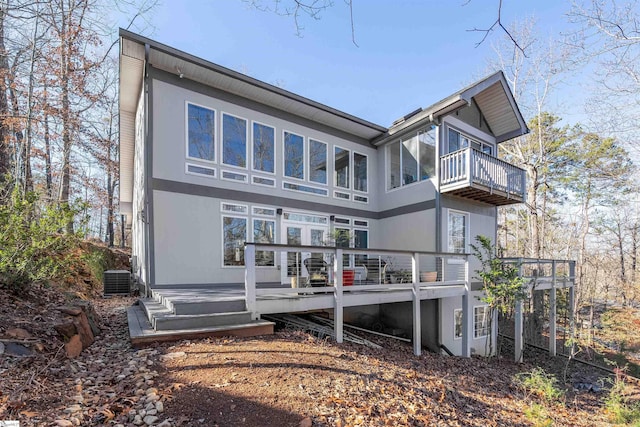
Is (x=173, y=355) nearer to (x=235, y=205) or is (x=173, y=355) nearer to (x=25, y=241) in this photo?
(x=25, y=241)

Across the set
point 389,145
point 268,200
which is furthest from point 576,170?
point 268,200

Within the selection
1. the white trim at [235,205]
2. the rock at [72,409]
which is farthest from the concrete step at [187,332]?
the white trim at [235,205]

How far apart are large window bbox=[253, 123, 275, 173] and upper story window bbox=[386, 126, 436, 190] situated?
180 inches

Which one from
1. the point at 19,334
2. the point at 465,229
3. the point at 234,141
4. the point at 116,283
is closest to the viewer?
the point at 19,334

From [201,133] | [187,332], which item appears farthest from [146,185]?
[187,332]

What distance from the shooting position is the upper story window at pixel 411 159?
403 inches

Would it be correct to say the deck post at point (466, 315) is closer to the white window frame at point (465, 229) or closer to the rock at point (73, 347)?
the white window frame at point (465, 229)

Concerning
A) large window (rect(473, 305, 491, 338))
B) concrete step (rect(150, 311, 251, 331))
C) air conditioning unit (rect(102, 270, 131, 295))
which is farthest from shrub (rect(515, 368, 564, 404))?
air conditioning unit (rect(102, 270, 131, 295))

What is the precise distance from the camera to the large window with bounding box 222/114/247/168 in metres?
8.76

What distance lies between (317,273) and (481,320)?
21.4 feet

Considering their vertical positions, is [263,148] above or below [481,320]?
above

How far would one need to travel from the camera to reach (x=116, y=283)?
10070 mm

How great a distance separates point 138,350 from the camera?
13.0ft

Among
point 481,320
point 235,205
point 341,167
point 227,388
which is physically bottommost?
point 481,320
